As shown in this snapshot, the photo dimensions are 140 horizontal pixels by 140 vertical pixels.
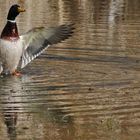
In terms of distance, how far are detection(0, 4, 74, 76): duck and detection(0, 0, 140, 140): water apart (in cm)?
26

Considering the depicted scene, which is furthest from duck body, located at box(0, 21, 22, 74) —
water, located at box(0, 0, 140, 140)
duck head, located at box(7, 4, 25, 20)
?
water, located at box(0, 0, 140, 140)

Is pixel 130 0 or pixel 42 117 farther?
pixel 130 0

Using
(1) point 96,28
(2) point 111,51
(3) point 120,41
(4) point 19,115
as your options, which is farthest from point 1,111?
(1) point 96,28

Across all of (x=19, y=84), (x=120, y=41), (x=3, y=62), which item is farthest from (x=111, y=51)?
(x=19, y=84)

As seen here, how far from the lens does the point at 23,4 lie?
2789 cm

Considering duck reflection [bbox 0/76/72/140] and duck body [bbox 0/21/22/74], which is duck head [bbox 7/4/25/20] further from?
duck reflection [bbox 0/76/72/140]

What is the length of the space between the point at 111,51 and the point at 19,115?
653 cm

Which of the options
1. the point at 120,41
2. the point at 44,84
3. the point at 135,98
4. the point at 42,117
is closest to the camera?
the point at 42,117

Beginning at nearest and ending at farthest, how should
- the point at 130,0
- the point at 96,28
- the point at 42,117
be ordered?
the point at 42,117 < the point at 96,28 < the point at 130,0

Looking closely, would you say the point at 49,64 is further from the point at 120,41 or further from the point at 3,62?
the point at 120,41

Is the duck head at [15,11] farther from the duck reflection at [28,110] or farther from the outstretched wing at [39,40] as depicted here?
the duck reflection at [28,110]

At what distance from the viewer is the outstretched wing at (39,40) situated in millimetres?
14061

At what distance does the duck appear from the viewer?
13.4m

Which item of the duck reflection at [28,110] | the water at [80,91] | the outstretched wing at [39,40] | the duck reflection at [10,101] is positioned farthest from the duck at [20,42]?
the duck reflection at [28,110]
